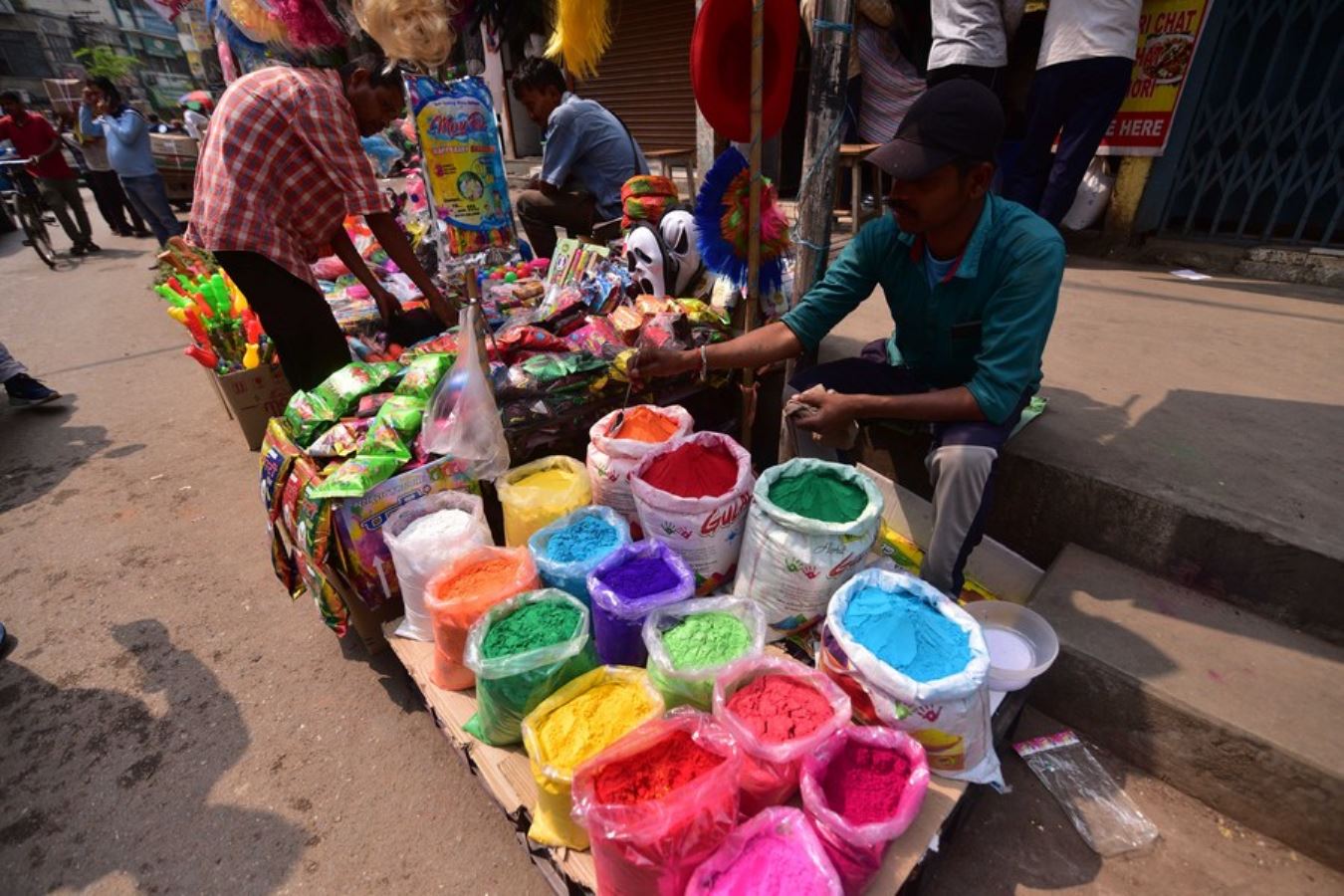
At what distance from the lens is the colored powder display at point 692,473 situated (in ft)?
5.90

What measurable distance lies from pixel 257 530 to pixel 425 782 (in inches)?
67.7

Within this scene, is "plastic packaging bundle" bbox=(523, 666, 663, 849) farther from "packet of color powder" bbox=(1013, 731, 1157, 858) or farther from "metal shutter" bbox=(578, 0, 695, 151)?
"metal shutter" bbox=(578, 0, 695, 151)

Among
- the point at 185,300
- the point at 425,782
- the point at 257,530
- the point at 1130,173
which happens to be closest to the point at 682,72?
the point at 1130,173

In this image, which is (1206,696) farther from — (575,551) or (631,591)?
(575,551)

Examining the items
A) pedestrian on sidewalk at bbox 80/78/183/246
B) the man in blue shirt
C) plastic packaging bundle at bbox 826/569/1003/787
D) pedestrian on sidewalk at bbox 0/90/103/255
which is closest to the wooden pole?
plastic packaging bundle at bbox 826/569/1003/787

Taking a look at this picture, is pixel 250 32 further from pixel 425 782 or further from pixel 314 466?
pixel 425 782

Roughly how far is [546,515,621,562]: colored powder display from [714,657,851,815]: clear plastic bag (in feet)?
1.88

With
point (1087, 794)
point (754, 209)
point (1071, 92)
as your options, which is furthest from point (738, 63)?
point (1087, 794)

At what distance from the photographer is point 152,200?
24.1ft

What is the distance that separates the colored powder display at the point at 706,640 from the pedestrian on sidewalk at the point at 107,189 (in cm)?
1028

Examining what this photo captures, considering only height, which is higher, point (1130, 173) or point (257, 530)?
point (1130, 173)

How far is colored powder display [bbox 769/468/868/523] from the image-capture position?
5.48 ft

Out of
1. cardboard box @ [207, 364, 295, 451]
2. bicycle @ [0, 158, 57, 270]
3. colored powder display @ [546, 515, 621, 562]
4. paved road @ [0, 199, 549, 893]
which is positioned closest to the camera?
paved road @ [0, 199, 549, 893]

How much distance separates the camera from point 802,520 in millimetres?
1575
